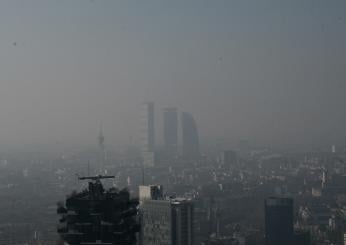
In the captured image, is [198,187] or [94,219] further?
[198,187]

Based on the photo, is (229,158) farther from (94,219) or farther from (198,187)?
(94,219)

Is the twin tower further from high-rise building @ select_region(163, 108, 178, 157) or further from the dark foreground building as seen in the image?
the dark foreground building

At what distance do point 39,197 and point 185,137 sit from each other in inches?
349

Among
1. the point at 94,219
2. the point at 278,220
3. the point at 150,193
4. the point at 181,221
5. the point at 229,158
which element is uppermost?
the point at 229,158

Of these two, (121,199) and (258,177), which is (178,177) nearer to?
(258,177)

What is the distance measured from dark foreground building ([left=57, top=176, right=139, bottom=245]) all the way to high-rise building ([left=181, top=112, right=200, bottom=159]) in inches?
668

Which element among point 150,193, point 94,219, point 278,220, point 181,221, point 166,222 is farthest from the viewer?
point 278,220

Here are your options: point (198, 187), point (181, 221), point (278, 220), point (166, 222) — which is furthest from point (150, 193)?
point (198, 187)

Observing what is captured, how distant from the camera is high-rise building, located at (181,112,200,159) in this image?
27906 millimetres

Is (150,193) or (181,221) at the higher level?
(150,193)

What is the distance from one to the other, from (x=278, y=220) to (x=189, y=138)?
26.3 ft

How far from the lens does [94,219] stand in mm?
9914

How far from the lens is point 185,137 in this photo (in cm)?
3008

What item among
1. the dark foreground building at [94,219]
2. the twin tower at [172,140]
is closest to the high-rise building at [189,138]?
the twin tower at [172,140]
